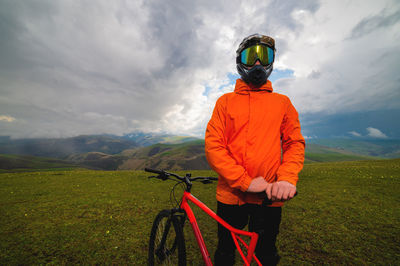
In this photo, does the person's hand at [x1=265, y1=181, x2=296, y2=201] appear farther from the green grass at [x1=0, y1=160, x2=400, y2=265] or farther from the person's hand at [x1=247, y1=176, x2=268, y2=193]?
the green grass at [x1=0, y1=160, x2=400, y2=265]

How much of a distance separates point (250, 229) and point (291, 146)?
4.95 ft

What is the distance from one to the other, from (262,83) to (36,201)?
14.4 meters

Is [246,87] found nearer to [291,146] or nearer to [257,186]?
[291,146]

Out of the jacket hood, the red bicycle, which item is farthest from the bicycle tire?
the jacket hood

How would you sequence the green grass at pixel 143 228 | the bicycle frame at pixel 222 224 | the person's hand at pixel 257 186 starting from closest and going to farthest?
the person's hand at pixel 257 186 < the bicycle frame at pixel 222 224 < the green grass at pixel 143 228

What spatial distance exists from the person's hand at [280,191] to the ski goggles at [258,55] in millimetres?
1977

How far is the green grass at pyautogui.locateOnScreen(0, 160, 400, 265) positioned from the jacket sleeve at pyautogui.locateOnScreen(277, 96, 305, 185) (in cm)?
456

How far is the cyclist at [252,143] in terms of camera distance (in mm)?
2389

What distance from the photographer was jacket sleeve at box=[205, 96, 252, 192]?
219 cm

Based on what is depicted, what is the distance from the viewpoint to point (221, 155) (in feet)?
7.72

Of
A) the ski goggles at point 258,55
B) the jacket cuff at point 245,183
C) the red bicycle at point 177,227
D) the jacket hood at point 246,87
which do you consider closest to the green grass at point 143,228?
the red bicycle at point 177,227

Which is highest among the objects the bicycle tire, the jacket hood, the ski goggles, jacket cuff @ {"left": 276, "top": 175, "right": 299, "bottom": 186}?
the ski goggles

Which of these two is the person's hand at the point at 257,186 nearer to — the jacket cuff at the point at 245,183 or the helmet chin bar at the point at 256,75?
the jacket cuff at the point at 245,183

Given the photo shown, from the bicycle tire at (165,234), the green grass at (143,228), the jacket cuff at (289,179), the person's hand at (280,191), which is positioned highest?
the jacket cuff at (289,179)
